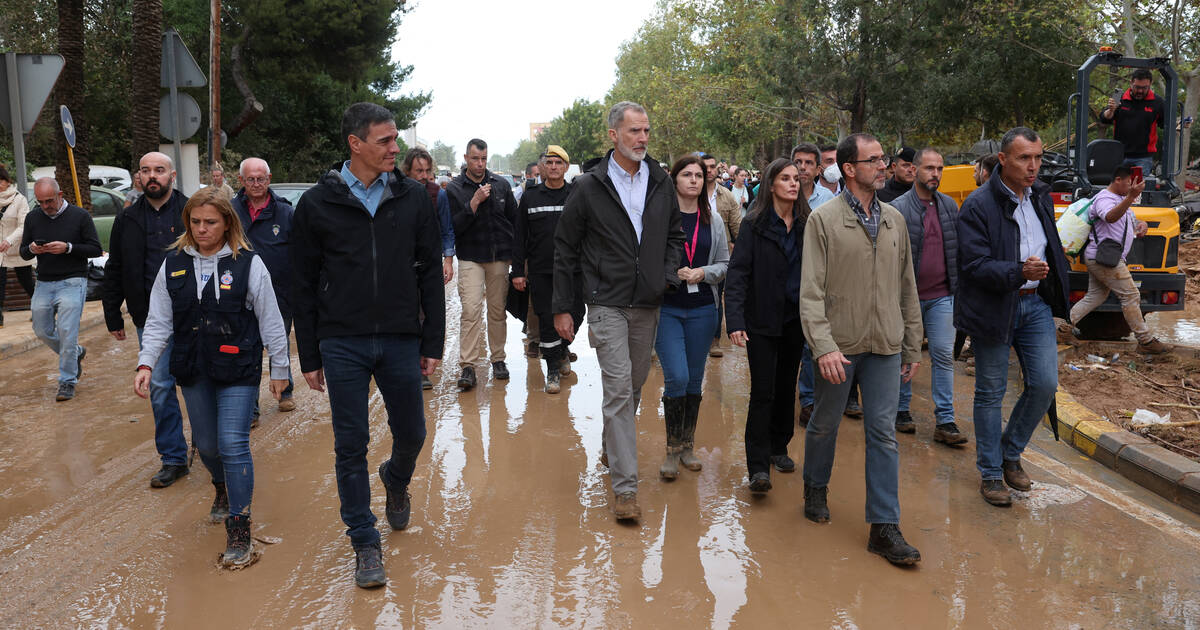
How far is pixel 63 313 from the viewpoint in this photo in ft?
24.6

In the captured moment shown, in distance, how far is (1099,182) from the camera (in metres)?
9.12

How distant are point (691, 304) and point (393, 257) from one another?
1898mm

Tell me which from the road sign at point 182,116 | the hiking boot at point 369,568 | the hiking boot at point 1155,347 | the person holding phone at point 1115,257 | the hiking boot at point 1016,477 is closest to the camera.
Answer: the hiking boot at point 369,568

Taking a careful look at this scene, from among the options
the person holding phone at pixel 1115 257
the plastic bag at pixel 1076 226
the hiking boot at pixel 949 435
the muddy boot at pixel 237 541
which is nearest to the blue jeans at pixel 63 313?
the muddy boot at pixel 237 541

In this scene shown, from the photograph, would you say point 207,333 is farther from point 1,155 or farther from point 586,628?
point 1,155

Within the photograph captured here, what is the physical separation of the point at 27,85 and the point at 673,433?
7816mm

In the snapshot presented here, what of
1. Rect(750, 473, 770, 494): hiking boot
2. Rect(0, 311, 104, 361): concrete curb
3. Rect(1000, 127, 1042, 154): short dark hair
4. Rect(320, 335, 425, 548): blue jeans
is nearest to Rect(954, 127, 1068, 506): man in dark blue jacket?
Rect(1000, 127, 1042, 154): short dark hair

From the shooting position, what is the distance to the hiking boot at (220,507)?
4.84 meters

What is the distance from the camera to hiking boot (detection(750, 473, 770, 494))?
5.04 metres

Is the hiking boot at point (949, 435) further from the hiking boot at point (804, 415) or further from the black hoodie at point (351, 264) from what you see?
the black hoodie at point (351, 264)

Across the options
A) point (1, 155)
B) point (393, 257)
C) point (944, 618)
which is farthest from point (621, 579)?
point (1, 155)

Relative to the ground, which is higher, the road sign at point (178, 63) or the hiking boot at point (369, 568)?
the road sign at point (178, 63)

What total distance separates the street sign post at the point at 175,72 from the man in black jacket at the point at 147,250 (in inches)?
189

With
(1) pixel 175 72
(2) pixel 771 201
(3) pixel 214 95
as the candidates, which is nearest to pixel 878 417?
(2) pixel 771 201
